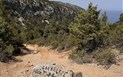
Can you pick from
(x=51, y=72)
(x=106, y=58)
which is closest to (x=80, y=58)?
(x=106, y=58)

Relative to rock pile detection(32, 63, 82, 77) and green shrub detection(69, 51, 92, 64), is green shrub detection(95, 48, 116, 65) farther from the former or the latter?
rock pile detection(32, 63, 82, 77)

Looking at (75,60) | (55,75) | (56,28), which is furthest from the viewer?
(56,28)

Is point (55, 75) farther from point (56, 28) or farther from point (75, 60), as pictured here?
point (56, 28)

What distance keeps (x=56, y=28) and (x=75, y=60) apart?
38249 mm

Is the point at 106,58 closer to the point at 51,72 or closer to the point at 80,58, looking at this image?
the point at 80,58

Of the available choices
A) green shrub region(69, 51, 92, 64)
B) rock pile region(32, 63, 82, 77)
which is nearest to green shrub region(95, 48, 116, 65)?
green shrub region(69, 51, 92, 64)

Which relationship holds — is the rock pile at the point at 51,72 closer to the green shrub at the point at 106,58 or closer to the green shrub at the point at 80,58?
the green shrub at the point at 106,58

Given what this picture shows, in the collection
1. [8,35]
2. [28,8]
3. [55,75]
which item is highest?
[55,75]

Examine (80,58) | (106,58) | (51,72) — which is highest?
(51,72)

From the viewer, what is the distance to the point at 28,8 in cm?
9344

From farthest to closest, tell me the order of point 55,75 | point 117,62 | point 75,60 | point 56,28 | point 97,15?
point 56,28 < point 97,15 < point 75,60 < point 117,62 < point 55,75

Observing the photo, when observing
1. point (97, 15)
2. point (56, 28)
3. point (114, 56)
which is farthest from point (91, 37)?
point (56, 28)


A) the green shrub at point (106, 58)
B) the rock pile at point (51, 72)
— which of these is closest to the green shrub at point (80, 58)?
the green shrub at point (106, 58)

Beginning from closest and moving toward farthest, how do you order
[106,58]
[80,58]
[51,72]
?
1. [51,72]
2. [106,58]
3. [80,58]
